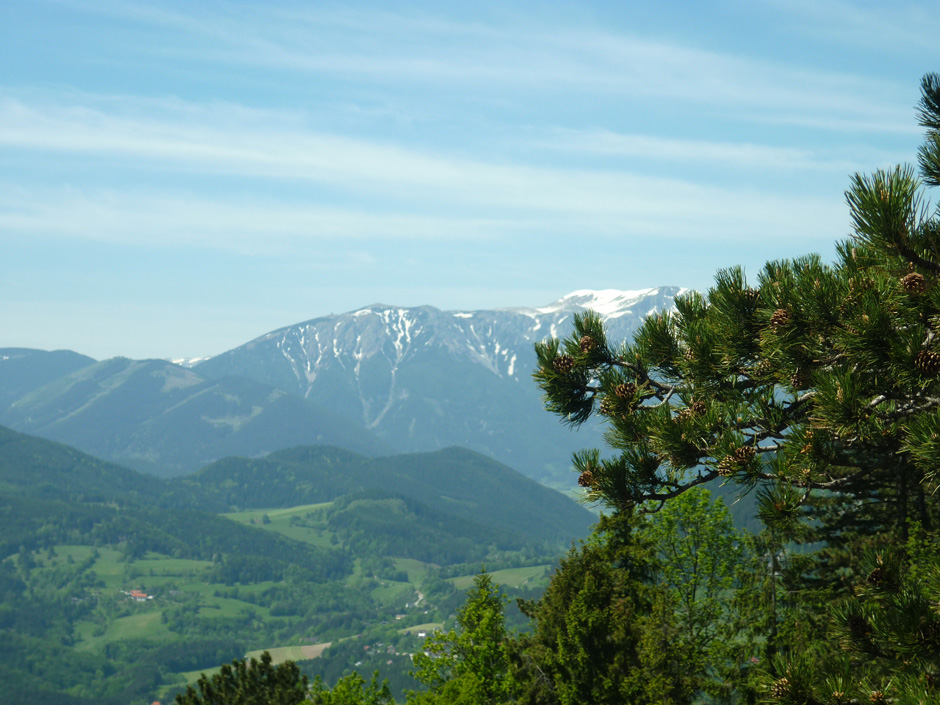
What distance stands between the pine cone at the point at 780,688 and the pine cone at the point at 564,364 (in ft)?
12.2

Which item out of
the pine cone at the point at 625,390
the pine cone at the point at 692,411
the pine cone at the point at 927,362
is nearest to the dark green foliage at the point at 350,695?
the pine cone at the point at 625,390

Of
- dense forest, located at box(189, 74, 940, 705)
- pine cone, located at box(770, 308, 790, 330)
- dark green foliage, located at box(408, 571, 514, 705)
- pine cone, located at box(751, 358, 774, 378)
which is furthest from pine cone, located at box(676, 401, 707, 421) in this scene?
dark green foliage, located at box(408, 571, 514, 705)

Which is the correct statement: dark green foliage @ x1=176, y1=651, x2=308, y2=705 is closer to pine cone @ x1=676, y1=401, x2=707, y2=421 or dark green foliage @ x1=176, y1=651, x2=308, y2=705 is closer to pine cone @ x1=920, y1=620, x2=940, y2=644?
pine cone @ x1=676, y1=401, x2=707, y2=421

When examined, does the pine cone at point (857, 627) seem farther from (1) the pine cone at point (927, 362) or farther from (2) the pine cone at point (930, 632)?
(1) the pine cone at point (927, 362)

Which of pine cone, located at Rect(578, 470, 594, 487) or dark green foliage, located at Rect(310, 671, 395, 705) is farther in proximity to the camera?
dark green foliage, located at Rect(310, 671, 395, 705)

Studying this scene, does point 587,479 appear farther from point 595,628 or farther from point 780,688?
point 595,628

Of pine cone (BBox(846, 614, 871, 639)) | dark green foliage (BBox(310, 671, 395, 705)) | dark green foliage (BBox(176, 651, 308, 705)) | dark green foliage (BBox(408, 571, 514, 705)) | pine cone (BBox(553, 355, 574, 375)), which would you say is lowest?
dark green foliage (BBox(176, 651, 308, 705))

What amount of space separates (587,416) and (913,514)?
21.6 metres

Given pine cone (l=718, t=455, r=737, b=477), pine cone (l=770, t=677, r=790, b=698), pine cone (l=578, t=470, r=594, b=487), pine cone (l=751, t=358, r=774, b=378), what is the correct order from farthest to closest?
pine cone (l=578, t=470, r=594, b=487) → pine cone (l=751, t=358, r=774, b=378) → pine cone (l=718, t=455, r=737, b=477) → pine cone (l=770, t=677, r=790, b=698)

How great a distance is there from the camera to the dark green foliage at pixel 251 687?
36.0 metres

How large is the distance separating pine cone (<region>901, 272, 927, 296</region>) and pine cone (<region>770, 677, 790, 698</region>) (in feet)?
9.98

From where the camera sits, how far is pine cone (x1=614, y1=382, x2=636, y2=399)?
830cm

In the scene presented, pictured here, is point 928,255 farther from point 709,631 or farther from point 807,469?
point 709,631

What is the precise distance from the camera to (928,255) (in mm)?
6305
